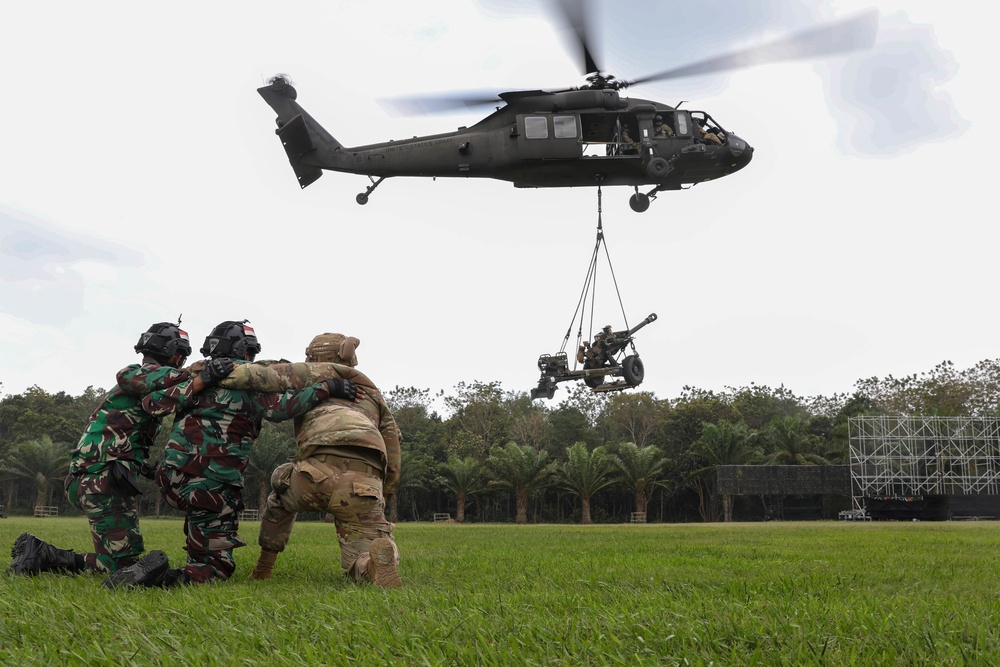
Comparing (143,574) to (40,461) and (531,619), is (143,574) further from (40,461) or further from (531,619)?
(40,461)

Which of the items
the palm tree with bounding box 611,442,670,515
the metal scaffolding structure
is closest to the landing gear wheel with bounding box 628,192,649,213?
the palm tree with bounding box 611,442,670,515

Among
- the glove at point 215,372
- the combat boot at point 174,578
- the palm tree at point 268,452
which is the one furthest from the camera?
the palm tree at point 268,452

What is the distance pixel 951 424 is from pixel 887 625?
4119cm

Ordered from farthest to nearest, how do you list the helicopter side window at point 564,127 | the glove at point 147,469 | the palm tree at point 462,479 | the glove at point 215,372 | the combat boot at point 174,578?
the palm tree at point 462,479
the helicopter side window at point 564,127
the glove at point 147,469
the glove at point 215,372
the combat boot at point 174,578

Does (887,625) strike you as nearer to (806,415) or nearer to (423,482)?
(423,482)

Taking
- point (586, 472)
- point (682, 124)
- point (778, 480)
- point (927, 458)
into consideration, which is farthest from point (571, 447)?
point (682, 124)

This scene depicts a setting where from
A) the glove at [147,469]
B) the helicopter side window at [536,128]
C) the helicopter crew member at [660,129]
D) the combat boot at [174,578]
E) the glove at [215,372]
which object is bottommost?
the combat boot at [174,578]

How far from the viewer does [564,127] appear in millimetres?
14438

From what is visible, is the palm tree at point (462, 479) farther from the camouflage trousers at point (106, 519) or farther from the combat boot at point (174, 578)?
the combat boot at point (174, 578)

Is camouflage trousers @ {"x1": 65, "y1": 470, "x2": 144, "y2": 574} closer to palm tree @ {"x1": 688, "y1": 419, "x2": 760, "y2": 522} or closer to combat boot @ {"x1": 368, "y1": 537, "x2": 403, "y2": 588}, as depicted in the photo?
combat boot @ {"x1": 368, "y1": 537, "x2": 403, "y2": 588}

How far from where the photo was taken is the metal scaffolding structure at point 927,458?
36500mm

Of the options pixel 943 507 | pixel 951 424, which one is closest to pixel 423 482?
pixel 943 507

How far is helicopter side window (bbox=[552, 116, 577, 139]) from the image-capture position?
14.4 meters

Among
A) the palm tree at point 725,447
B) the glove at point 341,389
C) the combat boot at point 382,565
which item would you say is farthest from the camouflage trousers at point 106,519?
the palm tree at point 725,447
